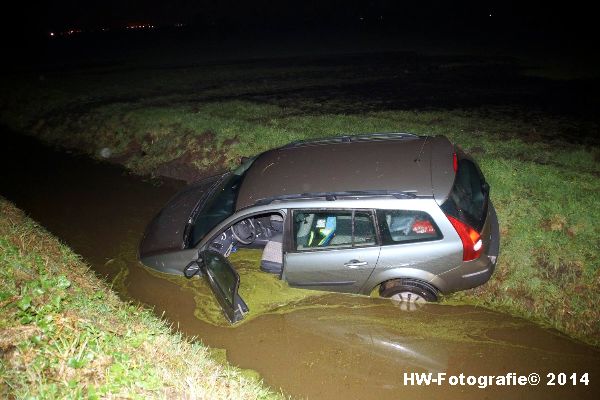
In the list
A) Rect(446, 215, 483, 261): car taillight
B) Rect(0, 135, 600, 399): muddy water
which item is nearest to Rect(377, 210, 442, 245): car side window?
Rect(446, 215, 483, 261): car taillight

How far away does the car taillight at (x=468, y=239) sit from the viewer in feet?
14.3

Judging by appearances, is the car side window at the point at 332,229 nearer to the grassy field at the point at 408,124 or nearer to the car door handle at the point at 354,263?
the car door handle at the point at 354,263

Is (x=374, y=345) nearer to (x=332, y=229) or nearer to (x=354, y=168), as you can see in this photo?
(x=332, y=229)

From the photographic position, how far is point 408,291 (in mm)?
4844

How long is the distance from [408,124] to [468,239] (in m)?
6.40

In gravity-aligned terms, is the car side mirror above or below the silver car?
below

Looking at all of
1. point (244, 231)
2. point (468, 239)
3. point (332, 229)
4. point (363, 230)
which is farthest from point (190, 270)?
point (468, 239)

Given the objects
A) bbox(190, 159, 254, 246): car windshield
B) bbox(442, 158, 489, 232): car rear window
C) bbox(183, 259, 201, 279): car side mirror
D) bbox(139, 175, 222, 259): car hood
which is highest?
bbox(442, 158, 489, 232): car rear window

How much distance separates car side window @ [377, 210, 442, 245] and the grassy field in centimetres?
131

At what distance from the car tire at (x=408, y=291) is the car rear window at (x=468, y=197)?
929mm

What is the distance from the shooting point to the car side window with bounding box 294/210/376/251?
4.62 m

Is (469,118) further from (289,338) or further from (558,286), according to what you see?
(289,338)

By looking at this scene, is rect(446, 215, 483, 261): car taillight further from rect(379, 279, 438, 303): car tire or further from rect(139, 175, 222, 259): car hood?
rect(139, 175, 222, 259): car hood

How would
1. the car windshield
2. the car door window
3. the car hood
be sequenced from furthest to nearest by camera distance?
the car hood → the car windshield → the car door window
